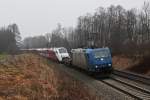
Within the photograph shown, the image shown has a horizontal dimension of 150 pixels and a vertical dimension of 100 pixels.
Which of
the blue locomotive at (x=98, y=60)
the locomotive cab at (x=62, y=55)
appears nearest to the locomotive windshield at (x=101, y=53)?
the blue locomotive at (x=98, y=60)

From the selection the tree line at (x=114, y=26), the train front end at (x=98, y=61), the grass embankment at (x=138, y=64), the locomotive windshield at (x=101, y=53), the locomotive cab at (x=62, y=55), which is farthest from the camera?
the tree line at (x=114, y=26)

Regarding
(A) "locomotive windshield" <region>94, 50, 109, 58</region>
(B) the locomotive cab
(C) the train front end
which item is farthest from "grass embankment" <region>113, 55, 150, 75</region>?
(B) the locomotive cab

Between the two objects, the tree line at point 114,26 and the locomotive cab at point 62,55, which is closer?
the locomotive cab at point 62,55

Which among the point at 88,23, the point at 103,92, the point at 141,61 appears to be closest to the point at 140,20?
the point at 88,23

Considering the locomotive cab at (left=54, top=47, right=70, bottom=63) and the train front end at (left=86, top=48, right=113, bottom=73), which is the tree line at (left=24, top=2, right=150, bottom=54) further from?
the train front end at (left=86, top=48, right=113, bottom=73)

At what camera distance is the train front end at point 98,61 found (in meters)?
27.9

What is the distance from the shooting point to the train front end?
91.6ft

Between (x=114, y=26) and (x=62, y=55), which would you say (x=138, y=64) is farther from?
(x=114, y=26)

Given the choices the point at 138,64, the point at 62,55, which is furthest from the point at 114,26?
the point at 138,64

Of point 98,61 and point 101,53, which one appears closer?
Result: point 98,61

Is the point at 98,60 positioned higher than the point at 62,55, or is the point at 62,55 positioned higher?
the point at 98,60

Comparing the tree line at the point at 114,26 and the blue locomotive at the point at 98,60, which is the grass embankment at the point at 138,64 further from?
the tree line at the point at 114,26

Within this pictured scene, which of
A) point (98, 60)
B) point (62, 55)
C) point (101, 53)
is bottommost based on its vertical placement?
point (62, 55)

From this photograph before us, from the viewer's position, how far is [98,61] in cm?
2806
